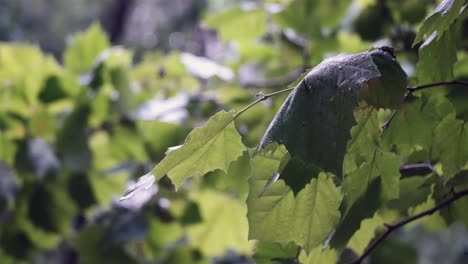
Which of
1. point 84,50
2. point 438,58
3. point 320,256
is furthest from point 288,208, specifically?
point 84,50

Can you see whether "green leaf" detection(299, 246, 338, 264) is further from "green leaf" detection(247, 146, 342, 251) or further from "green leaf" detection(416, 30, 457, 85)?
"green leaf" detection(416, 30, 457, 85)

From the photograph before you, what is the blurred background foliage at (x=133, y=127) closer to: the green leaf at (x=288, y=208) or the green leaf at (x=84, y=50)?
the green leaf at (x=84, y=50)

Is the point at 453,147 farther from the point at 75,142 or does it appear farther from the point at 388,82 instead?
the point at 75,142

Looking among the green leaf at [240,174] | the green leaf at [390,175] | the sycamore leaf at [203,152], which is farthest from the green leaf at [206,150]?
the green leaf at [240,174]

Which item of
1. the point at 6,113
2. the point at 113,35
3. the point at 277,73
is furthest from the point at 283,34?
the point at 113,35

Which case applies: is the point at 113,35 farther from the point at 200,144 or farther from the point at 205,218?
the point at 200,144

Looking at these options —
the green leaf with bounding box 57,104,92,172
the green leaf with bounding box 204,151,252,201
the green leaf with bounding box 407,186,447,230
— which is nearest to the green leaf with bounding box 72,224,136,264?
the green leaf with bounding box 57,104,92,172
